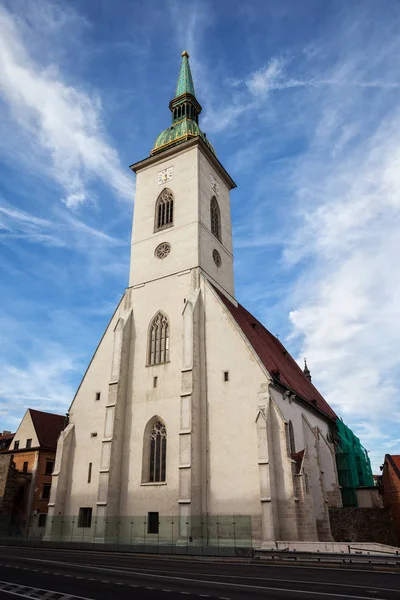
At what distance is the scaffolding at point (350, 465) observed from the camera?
33125 millimetres

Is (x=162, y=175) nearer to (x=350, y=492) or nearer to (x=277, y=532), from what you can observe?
(x=277, y=532)

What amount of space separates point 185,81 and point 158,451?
33.2 m

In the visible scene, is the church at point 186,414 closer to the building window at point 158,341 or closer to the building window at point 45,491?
the building window at point 158,341

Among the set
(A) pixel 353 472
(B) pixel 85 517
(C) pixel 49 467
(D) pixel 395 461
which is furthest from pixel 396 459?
(C) pixel 49 467

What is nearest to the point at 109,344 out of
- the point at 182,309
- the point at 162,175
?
the point at 182,309

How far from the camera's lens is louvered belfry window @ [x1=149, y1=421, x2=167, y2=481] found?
24.6 metres

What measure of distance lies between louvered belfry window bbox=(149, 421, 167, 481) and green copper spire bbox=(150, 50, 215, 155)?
21909 millimetres

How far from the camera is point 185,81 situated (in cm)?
4134

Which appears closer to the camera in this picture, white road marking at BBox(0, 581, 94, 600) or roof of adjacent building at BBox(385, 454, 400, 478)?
white road marking at BBox(0, 581, 94, 600)

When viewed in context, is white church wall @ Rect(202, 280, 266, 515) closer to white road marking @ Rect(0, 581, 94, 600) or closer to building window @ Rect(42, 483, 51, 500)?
white road marking @ Rect(0, 581, 94, 600)

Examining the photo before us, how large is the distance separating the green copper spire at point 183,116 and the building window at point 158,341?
15127mm

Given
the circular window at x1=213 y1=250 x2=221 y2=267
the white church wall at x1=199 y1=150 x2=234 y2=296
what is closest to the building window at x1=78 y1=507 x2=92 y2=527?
the white church wall at x1=199 y1=150 x2=234 y2=296

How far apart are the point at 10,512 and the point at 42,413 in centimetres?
909

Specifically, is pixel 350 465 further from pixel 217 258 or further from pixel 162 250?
pixel 162 250
